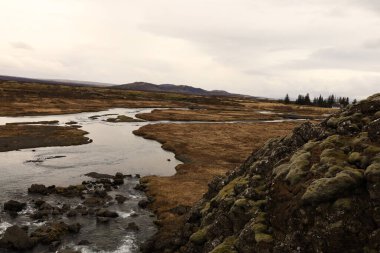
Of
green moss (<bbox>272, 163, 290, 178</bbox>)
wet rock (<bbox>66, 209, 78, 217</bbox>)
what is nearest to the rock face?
green moss (<bbox>272, 163, 290, 178</bbox>)

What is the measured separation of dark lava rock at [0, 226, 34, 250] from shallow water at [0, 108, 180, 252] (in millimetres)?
1032

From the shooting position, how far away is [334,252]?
20062mm

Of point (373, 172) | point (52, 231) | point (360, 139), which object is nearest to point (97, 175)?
point (52, 231)

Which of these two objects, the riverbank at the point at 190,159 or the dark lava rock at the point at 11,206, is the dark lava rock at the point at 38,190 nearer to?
the dark lava rock at the point at 11,206

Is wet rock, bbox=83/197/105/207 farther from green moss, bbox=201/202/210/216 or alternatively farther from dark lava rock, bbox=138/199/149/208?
green moss, bbox=201/202/210/216

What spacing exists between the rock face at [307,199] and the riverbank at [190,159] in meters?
7.40

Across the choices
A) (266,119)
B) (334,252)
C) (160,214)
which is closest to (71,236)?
(160,214)

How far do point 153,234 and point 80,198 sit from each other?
47.3 ft

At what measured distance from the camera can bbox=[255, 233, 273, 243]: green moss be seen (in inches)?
925

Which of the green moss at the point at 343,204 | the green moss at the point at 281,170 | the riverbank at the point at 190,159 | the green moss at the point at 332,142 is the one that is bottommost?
the riverbank at the point at 190,159

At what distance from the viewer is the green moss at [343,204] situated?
825 inches

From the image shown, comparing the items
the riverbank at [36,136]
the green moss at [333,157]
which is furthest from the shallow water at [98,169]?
the green moss at [333,157]

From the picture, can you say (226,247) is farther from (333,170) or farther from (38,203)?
→ (38,203)

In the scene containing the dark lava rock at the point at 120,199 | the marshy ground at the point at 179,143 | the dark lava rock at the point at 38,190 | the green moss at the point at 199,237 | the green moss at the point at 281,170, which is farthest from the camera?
the marshy ground at the point at 179,143
